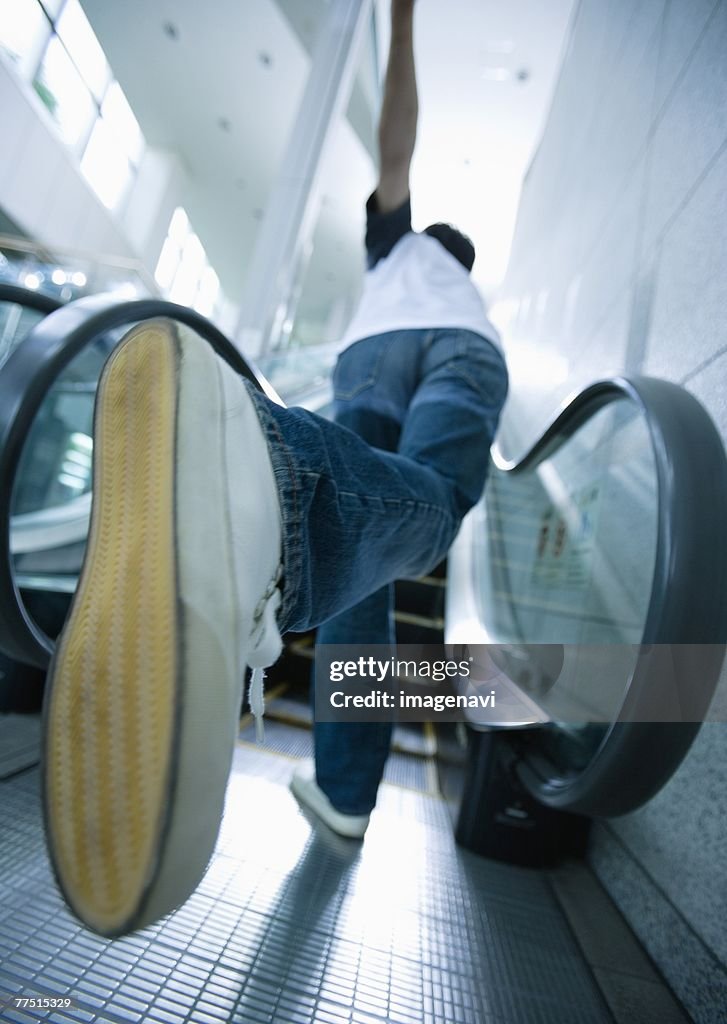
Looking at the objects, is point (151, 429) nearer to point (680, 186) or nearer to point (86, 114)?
point (680, 186)

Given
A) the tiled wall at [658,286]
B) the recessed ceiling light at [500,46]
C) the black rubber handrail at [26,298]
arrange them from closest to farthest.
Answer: the tiled wall at [658,286] → the black rubber handrail at [26,298] → the recessed ceiling light at [500,46]

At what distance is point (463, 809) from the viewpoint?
138cm

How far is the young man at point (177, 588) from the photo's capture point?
390mm

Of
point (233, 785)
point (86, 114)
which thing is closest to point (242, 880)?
point (233, 785)

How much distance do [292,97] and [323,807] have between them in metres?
7.43

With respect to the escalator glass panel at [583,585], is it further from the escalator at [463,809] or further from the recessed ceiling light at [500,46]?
the recessed ceiling light at [500,46]

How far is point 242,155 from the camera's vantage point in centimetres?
627

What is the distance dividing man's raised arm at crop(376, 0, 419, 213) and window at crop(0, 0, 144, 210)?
1166mm

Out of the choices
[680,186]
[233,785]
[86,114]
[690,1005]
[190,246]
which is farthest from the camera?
[190,246]

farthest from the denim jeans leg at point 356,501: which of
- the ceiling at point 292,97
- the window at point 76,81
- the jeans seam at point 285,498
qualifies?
the ceiling at point 292,97

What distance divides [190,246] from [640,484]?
545cm

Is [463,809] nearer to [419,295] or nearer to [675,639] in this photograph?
[675,639]

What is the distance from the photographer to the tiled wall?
0.92 metres

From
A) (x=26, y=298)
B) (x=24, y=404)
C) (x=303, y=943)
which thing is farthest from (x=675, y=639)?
(x=26, y=298)
